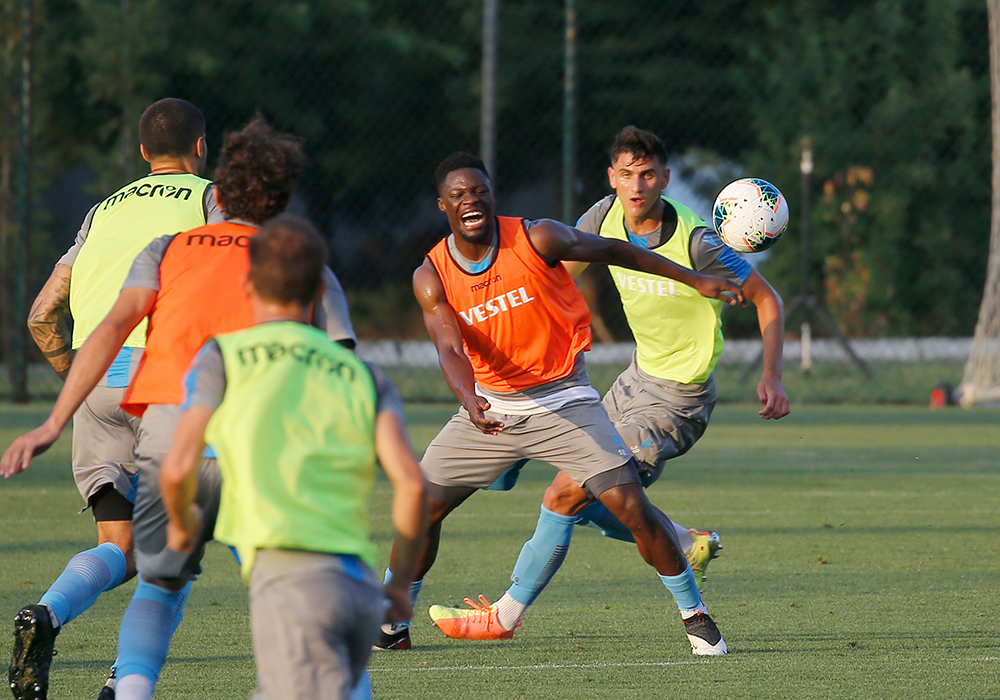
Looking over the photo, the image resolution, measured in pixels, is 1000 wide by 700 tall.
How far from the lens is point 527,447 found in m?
5.43

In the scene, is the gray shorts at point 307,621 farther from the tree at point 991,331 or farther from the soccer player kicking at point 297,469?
the tree at point 991,331

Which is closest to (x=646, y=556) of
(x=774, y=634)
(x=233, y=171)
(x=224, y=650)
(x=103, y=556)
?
(x=774, y=634)

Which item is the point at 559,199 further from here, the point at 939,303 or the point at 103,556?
the point at 103,556

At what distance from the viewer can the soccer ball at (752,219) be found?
6.70 m

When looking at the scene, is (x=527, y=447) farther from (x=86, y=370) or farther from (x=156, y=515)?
(x=86, y=370)

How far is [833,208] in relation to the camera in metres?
22.2

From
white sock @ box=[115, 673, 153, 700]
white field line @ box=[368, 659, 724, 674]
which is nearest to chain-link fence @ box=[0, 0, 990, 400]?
white field line @ box=[368, 659, 724, 674]

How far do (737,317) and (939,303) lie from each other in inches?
124

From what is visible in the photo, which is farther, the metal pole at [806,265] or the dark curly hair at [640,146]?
the metal pole at [806,265]

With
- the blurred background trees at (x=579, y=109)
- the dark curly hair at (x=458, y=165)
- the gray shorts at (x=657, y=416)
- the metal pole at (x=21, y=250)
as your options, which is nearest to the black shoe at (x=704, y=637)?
the gray shorts at (x=657, y=416)

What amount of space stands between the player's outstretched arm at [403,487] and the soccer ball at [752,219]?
3.91 m

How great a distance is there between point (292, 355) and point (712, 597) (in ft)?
12.9

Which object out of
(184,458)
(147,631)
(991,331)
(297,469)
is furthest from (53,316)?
(991,331)

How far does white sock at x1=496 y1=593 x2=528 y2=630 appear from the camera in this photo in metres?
5.58
